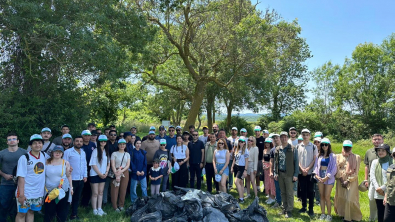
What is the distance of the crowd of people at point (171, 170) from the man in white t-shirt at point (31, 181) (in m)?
0.01

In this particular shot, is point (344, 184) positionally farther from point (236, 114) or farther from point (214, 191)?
point (236, 114)

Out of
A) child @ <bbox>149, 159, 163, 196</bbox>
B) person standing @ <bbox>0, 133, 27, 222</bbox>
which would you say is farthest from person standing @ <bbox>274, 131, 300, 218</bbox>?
person standing @ <bbox>0, 133, 27, 222</bbox>

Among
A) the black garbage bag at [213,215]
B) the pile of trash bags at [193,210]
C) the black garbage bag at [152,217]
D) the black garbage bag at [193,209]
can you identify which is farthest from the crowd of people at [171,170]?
the black garbage bag at [213,215]

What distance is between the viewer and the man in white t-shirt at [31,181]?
14.5ft

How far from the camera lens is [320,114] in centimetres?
3064

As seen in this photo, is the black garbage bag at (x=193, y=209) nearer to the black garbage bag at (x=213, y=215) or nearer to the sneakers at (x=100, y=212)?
the black garbage bag at (x=213, y=215)

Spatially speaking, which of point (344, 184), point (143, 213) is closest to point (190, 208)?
point (143, 213)

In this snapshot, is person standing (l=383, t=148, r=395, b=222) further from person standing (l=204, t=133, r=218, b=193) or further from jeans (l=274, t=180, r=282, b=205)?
person standing (l=204, t=133, r=218, b=193)

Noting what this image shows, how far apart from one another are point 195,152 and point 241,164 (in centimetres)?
133

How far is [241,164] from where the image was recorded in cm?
724

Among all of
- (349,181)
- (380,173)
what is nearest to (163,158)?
(349,181)

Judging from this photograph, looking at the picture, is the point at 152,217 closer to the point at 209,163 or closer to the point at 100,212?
the point at 100,212

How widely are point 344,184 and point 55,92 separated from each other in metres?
8.40

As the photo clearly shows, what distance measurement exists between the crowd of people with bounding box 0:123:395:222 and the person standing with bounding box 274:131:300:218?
2 cm
